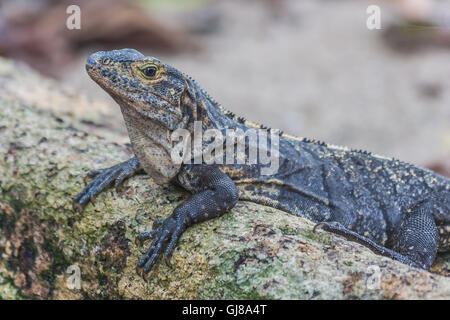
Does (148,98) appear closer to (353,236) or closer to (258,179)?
(258,179)

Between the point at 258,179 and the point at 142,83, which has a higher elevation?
the point at 142,83

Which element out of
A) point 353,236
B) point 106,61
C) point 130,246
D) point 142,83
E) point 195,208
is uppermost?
point 106,61

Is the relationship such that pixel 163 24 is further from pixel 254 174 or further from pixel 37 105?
pixel 254 174

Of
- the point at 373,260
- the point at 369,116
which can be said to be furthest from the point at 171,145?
the point at 369,116

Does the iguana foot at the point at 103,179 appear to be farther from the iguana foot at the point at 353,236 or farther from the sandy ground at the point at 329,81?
the sandy ground at the point at 329,81

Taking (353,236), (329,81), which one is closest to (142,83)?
Result: (353,236)

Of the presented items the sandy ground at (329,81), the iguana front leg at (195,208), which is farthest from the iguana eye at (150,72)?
the sandy ground at (329,81)

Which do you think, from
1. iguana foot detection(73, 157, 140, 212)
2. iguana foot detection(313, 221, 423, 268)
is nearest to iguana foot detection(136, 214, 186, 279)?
iguana foot detection(73, 157, 140, 212)
